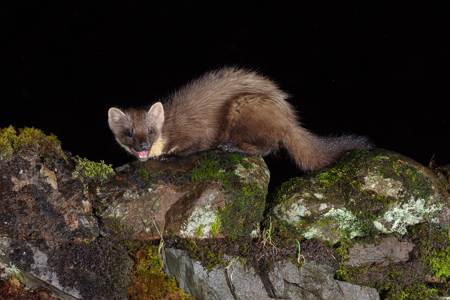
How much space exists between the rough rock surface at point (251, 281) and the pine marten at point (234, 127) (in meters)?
1.02

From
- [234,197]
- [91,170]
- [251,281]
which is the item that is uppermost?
[91,170]

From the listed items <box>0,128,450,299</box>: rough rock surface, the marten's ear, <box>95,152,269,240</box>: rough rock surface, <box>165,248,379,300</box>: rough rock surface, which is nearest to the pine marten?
the marten's ear

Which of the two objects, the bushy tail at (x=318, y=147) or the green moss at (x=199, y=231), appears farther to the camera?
the bushy tail at (x=318, y=147)

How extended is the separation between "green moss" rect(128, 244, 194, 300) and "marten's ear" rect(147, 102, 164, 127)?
1095mm

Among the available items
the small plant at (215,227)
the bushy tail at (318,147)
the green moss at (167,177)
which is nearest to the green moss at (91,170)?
the green moss at (167,177)

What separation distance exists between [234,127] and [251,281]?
1.48 meters

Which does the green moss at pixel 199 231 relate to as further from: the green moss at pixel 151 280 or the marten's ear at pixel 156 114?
the marten's ear at pixel 156 114

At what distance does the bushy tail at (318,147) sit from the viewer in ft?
13.0

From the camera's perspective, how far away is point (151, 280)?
130 inches

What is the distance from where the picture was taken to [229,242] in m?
3.39

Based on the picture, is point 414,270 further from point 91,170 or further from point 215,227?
point 91,170

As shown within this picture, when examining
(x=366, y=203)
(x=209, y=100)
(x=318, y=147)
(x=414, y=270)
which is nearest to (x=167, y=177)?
(x=209, y=100)

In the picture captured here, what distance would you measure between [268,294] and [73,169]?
5.98ft

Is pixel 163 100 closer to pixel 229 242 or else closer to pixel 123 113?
pixel 123 113
